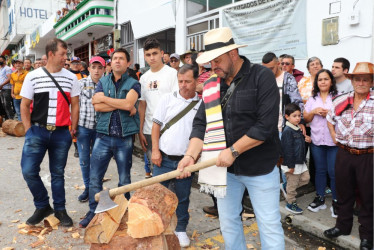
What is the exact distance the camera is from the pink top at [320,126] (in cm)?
415

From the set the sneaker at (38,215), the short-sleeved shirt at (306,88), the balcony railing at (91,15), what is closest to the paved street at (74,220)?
the sneaker at (38,215)

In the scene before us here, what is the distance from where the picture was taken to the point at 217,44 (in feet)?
8.10

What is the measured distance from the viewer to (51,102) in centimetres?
383

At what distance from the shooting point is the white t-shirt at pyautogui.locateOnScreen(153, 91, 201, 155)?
132 inches

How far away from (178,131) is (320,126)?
2.16m

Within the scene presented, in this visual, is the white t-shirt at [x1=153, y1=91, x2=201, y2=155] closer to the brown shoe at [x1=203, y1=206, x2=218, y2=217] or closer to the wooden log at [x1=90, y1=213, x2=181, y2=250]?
the wooden log at [x1=90, y1=213, x2=181, y2=250]

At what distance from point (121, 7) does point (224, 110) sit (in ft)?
42.2

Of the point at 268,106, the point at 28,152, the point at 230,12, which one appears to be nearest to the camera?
the point at 268,106

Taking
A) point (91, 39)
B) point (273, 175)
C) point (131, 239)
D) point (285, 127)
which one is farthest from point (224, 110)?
point (91, 39)

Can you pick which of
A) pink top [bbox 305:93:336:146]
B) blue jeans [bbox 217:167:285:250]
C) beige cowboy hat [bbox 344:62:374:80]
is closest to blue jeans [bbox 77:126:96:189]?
blue jeans [bbox 217:167:285:250]

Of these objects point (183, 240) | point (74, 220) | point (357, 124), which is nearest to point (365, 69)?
point (357, 124)

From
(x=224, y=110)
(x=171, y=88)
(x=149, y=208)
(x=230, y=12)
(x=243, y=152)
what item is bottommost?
(x=149, y=208)

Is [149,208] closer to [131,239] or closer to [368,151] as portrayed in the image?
[131,239]

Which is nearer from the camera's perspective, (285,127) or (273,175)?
(273,175)
